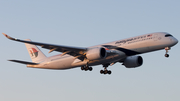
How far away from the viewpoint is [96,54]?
137 feet

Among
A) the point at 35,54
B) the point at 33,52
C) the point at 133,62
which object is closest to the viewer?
the point at 133,62

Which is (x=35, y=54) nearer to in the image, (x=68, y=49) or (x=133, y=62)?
(x=68, y=49)

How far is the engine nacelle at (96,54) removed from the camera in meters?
41.8

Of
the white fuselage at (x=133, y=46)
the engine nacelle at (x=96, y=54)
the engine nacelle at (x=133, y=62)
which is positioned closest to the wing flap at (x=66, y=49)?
the engine nacelle at (x=96, y=54)

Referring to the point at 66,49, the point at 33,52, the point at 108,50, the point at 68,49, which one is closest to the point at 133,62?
the point at 108,50

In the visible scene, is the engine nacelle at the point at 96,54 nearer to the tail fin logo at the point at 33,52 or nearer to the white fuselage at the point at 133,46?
the white fuselage at the point at 133,46

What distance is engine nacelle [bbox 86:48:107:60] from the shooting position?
1647 inches

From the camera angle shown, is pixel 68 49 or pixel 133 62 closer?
pixel 68 49

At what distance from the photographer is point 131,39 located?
42688mm

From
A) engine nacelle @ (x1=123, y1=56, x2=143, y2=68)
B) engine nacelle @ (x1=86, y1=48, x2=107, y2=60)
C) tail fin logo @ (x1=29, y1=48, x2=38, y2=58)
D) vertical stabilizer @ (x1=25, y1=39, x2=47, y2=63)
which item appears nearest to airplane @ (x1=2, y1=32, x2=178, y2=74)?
engine nacelle @ (x1=86, y1=48, x2=107, y2=60)

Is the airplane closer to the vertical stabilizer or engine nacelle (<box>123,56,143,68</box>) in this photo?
engine nacelle (<box>123,56,143,68</box>)

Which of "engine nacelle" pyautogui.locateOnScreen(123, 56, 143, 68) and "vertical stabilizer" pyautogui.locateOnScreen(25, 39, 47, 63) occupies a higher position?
"vertical stabilizer" pyautogui.locateOnScreen(25, 39, 47, 63)

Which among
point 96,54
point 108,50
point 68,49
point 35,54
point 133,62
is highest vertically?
point 68,49

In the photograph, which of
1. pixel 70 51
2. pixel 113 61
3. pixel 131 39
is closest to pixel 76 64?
pixel 70 51
